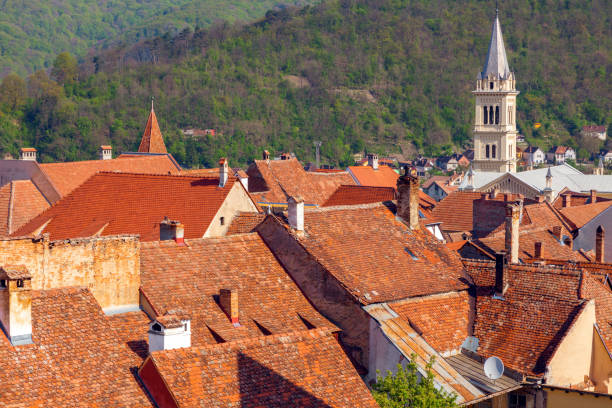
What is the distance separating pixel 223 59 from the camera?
163 meters

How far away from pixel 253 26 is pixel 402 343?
537 ft

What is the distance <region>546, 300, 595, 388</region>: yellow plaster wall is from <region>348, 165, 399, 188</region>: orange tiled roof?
3605cm

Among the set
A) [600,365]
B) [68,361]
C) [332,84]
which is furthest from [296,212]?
[332,84]

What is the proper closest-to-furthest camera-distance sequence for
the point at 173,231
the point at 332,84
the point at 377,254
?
the point at 173,231
the point at 377,254
the point at 332,84

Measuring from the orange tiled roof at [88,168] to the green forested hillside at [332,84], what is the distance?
8298cm

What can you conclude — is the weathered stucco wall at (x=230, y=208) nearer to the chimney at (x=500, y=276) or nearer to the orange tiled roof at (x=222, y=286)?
the orange tiled roof at (x=222, y=286)

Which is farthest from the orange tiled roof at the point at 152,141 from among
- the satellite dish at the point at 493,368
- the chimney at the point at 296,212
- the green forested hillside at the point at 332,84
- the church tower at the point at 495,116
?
the green forested hillside at the point at 332,84

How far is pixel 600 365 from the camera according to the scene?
21703 millimetres

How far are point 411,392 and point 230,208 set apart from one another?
11787 millimetres

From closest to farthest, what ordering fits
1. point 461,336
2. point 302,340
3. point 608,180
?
point 302,340 → point 461,336 → point 608,180

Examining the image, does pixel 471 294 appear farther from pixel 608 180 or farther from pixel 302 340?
pixel 608 180

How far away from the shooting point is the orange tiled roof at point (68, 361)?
1518cm

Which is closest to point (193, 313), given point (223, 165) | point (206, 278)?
point (206, 278)

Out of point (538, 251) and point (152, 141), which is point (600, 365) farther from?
point (152, 141)
